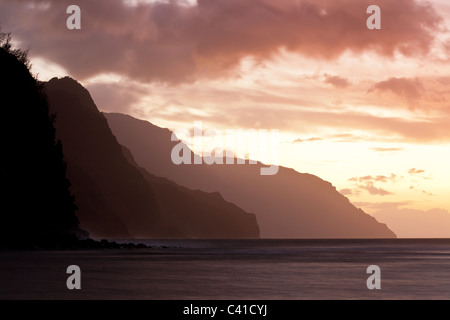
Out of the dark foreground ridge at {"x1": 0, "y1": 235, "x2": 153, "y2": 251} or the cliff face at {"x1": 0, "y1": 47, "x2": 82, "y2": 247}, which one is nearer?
the dark foreground ridge at {"x1": 0, "y1": 235, "x2": 153, "y2": 251}

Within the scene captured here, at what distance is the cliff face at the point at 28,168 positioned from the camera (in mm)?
97812

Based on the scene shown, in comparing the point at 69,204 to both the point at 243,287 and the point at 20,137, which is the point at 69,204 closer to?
the point at 20,137

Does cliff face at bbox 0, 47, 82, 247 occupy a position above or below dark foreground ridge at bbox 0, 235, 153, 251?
above

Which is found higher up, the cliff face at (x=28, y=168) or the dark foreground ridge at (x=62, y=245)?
the cliff face at (x=28, y=168)

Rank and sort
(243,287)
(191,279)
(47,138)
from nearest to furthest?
(243,287) → (191,279) → (47,138)

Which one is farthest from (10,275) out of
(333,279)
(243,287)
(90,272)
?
(333,279)

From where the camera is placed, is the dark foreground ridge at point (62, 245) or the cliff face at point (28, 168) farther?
the cliff face at point (28, 168)

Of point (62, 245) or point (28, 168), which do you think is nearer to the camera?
point (62, 245)

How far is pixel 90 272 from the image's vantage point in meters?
52.7

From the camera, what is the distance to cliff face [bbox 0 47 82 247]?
97.8m

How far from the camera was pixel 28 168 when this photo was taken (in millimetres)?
105938
